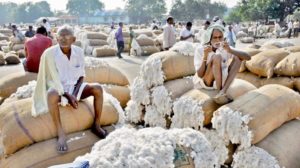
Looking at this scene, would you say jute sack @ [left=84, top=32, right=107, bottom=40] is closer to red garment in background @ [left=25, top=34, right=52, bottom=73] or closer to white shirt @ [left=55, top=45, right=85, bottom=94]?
red garment in background @ [left=25, top=34, right=52, bottom=73]

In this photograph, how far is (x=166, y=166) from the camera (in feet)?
8.45

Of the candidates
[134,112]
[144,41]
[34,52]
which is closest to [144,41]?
[144,41]

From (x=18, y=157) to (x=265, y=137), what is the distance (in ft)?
7.62

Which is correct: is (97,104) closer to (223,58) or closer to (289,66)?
(223,58)

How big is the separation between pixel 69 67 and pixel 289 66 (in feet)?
11.5

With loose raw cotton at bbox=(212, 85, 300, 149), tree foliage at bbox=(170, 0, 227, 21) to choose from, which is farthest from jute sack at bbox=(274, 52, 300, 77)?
tree foliage at bbox=(170, 0, 227, 21)

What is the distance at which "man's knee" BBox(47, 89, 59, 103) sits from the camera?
3.55 meters

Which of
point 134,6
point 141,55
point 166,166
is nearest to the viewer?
point 166,166

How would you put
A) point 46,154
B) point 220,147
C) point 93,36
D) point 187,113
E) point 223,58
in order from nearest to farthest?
point 46,154 → point 220,147 → point 187,113 → point 223,58 → point 93,36

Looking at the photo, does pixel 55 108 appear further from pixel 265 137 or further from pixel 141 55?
pixel 141 55

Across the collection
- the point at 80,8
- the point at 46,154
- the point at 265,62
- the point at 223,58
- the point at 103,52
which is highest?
the point at 223,58

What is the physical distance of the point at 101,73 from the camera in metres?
5.68

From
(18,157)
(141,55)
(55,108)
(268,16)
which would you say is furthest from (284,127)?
(268,16)

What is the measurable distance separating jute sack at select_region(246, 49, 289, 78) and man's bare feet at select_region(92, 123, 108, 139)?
10.5 ft
